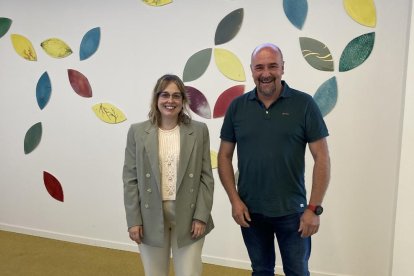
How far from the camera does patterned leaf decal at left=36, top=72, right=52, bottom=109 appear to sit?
290 cm

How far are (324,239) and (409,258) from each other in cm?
52

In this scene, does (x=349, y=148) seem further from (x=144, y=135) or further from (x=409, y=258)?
(x=144, y=135)

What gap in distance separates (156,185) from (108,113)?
141cm

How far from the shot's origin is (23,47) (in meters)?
2.93

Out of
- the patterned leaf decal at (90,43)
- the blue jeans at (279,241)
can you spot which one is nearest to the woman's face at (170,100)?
the blue jeans at (279,241)

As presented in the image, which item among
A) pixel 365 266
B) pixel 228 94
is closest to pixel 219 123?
pixel 228 94

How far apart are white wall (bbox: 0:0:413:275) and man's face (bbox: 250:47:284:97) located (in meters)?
0.81

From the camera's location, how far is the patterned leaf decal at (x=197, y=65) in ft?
8.11

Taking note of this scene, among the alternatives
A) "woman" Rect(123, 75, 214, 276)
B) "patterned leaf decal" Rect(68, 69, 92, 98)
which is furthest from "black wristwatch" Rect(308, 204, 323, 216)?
"patterned leaf decal" Rect(68, 69, 92, 98)

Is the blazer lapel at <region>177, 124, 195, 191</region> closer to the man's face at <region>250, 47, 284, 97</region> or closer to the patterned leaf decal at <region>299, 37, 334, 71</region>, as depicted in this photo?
the man's face at <region>250, 47, 284, 97</region>

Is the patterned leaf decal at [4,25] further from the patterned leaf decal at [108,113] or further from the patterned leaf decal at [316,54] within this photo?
the patterned leaf decal at [316,54]

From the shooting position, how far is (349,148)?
89.7 inches

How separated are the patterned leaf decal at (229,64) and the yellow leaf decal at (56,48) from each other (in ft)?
4.01

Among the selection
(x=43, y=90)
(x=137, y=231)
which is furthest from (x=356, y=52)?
(x=43, y=90)
